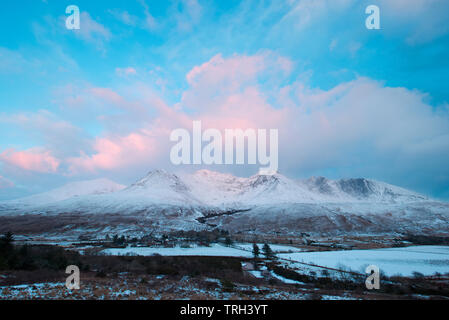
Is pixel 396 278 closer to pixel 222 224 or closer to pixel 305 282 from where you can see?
pixel 305 282

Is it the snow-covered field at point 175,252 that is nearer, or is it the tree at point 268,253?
the snow-covered field at point 175,252

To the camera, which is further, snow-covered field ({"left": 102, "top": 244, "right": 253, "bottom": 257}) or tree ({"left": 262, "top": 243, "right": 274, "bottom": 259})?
tree ({"left": 262, "top": 243, "right": 274, "bottom": 259})

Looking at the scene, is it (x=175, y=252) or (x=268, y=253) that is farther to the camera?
(x=175, y=252)

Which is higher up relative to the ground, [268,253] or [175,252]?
[268,253]

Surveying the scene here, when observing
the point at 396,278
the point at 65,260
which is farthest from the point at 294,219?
the point at 65,260
